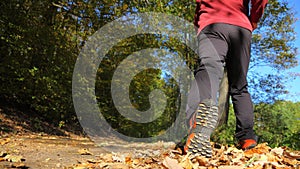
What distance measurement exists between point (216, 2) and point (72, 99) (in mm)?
12907

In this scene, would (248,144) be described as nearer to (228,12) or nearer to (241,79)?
(241,79)

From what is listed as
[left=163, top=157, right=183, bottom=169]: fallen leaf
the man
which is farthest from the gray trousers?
[left=163, top=157, right=183, bottom=169]: fallen leaf

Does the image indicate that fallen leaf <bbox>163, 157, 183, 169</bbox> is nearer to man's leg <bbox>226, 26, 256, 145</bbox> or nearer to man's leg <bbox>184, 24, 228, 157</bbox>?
man's leg <bbox>184, 24, 228, 157</bbox>

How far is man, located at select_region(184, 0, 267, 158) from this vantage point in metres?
2.44

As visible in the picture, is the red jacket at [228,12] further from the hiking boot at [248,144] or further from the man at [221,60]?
the hiking boot at [248,144]

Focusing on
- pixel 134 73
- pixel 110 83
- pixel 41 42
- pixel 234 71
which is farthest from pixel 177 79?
pixel 234 71

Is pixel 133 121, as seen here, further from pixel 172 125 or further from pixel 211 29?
pixel 211 29

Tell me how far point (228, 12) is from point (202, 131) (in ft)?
3.80

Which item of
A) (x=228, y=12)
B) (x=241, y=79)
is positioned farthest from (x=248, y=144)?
(x=228, y=12)

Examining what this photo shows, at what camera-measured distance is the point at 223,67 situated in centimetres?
271

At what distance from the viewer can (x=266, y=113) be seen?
69.8 ft

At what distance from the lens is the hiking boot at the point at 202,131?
2322 mm

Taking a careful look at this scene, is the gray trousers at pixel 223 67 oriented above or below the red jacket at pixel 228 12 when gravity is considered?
below

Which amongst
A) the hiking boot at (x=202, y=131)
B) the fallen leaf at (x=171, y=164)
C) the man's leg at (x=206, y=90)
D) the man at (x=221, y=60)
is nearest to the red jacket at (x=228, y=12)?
the man at (x=221, y=60)
